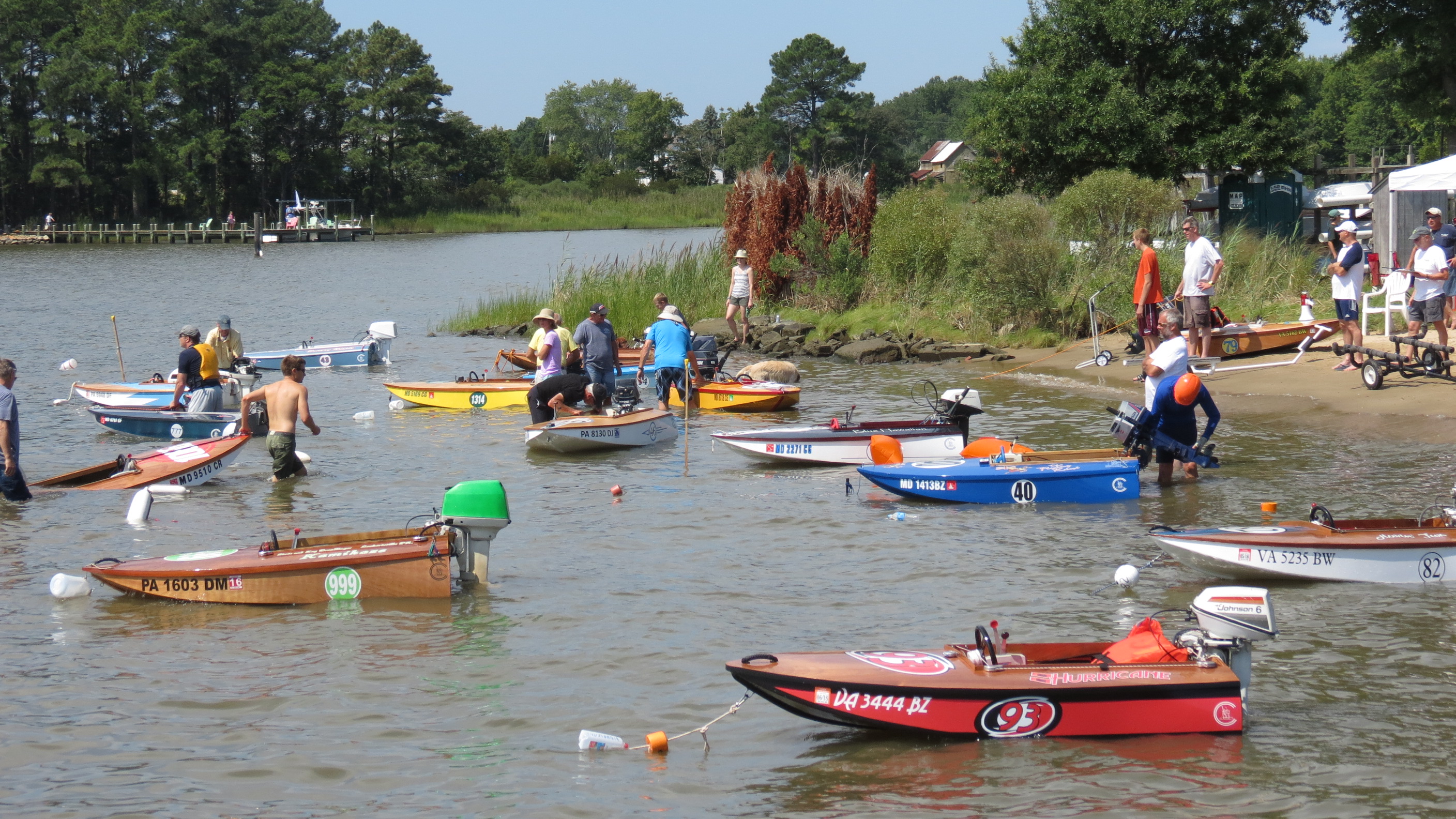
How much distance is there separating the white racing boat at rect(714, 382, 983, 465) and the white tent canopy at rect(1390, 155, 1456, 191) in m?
9.09

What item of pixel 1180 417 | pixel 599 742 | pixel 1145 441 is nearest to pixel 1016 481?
pixel 1145 441

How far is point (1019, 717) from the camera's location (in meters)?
7.70

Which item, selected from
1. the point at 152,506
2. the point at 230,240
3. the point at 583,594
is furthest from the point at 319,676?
the point at 230,240

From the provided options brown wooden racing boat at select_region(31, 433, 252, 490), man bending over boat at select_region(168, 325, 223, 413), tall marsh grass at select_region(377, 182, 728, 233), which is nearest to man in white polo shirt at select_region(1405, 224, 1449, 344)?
brown wooden racing boat at select_region(31, 433, 252, 490)

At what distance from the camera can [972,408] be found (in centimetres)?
1631

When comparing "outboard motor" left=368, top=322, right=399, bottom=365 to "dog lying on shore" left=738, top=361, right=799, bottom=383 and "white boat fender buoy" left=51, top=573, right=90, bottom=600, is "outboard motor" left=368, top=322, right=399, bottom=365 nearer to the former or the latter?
"dog lying on shore" left=738, top=361, right=799, bottom=383

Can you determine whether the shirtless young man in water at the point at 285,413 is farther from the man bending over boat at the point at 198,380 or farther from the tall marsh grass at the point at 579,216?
the tall marsh grass at the point at 579,216

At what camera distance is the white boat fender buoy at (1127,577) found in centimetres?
1077

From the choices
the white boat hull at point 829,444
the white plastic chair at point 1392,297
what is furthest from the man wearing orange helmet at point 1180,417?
the white plastic chair at point 1392,297

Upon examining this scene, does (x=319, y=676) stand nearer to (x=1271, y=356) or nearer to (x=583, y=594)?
(x=583, y=594)

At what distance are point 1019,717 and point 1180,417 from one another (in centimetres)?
746

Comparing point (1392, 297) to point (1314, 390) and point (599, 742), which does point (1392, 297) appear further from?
point (599, 742)

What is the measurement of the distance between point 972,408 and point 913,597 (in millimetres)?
5863

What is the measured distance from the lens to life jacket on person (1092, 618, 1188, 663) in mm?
7883
